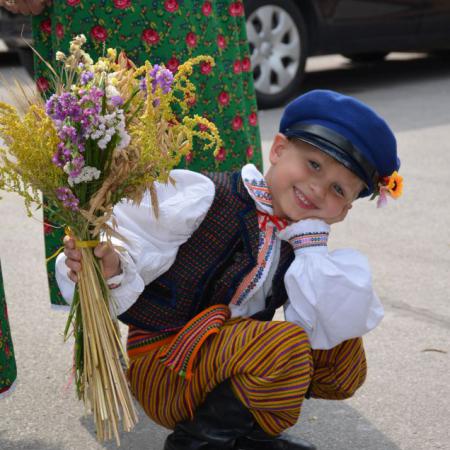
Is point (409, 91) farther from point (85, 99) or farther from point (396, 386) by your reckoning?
point (85, 99)

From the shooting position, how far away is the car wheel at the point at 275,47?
274 inches

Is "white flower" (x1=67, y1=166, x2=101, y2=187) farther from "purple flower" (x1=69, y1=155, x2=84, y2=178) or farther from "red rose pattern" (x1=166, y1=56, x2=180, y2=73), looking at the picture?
"red rose pattern" (x1=166, y1=56, x2=180, y2=73)

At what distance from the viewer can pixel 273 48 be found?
712 cm

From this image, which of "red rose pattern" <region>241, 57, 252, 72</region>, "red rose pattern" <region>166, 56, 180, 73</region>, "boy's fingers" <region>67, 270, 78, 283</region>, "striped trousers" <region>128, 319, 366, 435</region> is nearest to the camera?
"boy's fingers" <region>67, 270, 78, 283</region>

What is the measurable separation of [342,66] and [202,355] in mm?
7505

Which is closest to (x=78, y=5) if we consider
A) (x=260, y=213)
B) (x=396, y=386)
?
(x=260, y=213)

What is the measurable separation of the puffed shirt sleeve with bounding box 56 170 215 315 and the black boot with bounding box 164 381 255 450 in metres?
0.33

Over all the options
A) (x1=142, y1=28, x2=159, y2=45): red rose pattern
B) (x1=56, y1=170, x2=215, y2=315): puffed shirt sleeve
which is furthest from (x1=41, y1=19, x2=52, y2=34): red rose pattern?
(x1=56, y1=170, x2=215, y2=315): puffed shirt sleeve

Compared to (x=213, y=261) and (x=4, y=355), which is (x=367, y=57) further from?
(x=4, y=355)

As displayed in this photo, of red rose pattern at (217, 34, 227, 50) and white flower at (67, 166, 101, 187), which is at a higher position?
white flower at (67, 166, 101, 187)

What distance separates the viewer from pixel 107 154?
2.00 metres

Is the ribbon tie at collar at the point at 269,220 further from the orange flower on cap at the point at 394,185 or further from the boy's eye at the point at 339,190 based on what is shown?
the orange flower on cap at the point at 394,185

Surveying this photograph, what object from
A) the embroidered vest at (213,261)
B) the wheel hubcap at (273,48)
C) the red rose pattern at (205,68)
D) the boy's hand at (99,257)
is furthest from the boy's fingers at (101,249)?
the wheel hubcap at (273,48)

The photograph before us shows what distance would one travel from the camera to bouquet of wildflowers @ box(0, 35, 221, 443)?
194 centimetres
